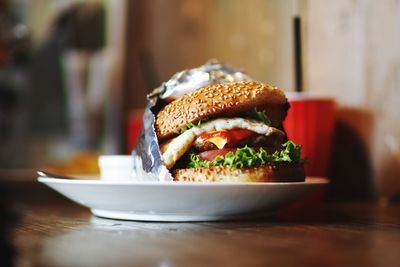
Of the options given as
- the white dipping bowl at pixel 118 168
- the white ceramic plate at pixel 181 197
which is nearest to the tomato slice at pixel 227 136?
the white ceramic plate at pixel 181 197

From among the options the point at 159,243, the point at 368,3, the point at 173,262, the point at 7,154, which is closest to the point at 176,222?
the point at 159,243

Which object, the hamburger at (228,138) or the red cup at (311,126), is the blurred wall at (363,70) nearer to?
the red cup at (311,126)

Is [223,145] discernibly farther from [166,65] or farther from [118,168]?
[166,65]

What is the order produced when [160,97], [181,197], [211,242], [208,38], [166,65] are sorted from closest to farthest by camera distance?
[211,242] → [181,197] → [160,97] → [208,38] → [166,65]

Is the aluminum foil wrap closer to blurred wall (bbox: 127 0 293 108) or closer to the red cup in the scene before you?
the red cup

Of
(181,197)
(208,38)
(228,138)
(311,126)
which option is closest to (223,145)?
(228,138)

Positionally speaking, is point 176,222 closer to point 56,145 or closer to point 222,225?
point 222,225
